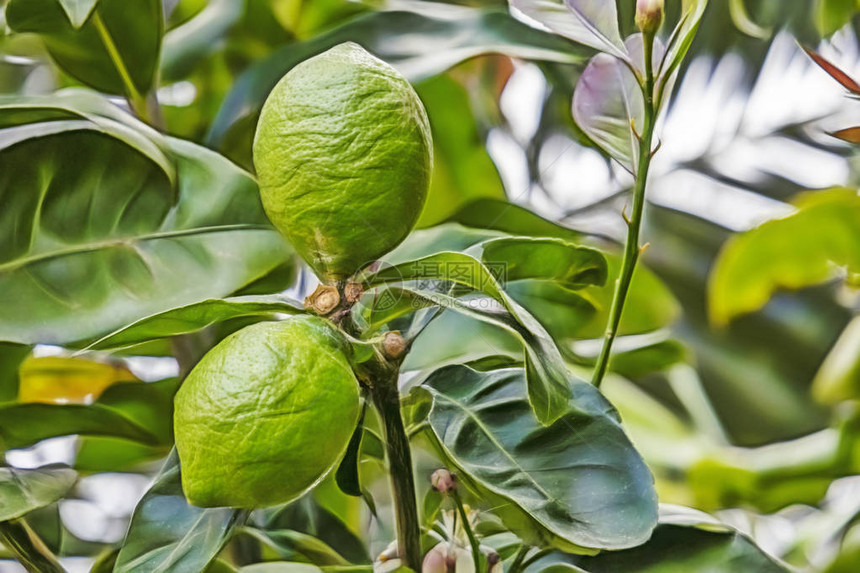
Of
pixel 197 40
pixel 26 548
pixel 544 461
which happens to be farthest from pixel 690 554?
pixel 197 40

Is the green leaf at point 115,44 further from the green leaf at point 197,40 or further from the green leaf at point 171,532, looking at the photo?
the green leaf at point 171,532

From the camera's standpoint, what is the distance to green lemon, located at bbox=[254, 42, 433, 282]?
0.31 metres

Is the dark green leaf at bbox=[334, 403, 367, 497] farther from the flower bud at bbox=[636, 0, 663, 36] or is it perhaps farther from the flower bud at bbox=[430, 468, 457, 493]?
the flower bud at bbox=[636, 0, 663, 36]

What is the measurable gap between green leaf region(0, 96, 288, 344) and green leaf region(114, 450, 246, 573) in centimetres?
13

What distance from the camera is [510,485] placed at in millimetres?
352

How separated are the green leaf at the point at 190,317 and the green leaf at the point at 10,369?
242mm

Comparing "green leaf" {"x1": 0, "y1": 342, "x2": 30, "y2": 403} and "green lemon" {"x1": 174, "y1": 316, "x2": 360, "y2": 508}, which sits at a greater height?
"green lemon" {"x1": 174, "y1": 316, "x2": 360, "y2": 508}

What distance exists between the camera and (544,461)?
37 centimetres

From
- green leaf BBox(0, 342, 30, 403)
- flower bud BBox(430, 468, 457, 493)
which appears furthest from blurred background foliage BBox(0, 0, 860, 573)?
flower bud BBox(430, 468, 457, 493)

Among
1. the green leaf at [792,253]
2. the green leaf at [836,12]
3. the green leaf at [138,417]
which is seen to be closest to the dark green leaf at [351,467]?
the green leaf at [138,417]

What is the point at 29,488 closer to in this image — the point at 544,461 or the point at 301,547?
the point at 301,547

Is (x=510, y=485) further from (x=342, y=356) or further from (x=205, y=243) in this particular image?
(x=205, y=243)

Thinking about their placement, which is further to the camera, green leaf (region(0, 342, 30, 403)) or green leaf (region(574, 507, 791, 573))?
green leaf (region(0, 342, 30, 403))

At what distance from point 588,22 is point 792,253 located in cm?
31
